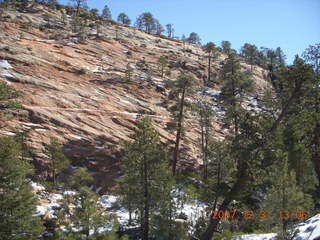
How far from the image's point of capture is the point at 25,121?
978 inches

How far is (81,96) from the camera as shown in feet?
104

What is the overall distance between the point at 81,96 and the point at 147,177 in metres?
18.3

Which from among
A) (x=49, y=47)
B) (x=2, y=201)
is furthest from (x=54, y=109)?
(x=49, y=47)

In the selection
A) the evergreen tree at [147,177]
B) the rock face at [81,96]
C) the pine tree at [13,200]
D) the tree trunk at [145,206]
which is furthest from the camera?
the rock face at [81,96]

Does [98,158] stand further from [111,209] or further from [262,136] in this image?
[262,136]

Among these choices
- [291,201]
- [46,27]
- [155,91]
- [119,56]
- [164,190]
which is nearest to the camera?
[291,201]

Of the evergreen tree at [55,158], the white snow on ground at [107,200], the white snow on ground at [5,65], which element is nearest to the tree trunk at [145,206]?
the white snow on ground at [107,200]

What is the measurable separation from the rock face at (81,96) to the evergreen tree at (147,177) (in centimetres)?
360

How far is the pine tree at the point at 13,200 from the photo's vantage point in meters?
12.9

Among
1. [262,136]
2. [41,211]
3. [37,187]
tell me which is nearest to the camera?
[262,136]

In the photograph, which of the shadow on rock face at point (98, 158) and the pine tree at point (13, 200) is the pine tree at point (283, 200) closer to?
the pine tree at point (13, 200)

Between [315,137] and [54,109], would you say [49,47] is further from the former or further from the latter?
[315,137]

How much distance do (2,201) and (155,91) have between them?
3027 centimetres
